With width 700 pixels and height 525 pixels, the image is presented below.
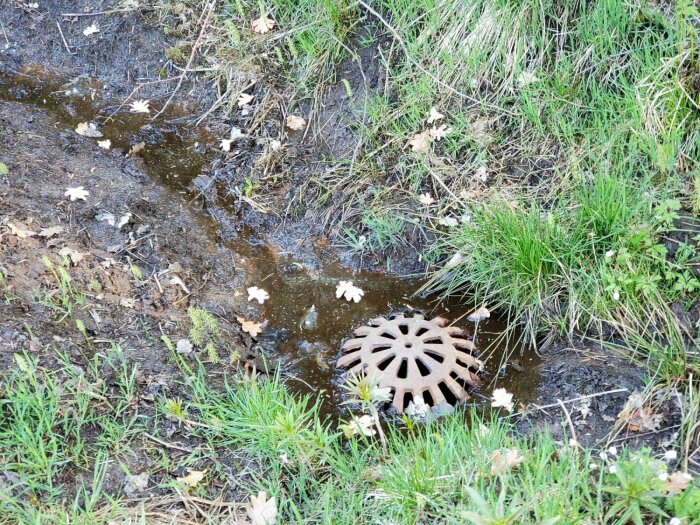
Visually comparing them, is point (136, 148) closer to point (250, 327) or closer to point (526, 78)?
point (250, 327)

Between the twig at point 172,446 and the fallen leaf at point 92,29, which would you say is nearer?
the twig at point 172,446

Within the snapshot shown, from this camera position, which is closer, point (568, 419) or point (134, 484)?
point (134, 484)

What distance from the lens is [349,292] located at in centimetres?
378

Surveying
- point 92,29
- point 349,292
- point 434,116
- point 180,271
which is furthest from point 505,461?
point 92,29

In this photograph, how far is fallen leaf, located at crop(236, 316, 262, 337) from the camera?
3.54 metres

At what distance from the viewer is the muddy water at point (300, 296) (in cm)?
338

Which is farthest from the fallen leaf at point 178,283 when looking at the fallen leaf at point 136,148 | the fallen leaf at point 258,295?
the fallen leaf at point 136,148

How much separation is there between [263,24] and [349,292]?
2.27 m

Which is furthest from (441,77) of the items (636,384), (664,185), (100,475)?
(100,475)

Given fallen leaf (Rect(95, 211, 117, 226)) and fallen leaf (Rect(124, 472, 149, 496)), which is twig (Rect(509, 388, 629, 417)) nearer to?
fallen leaf (Rect(124, 472, 149, 496))

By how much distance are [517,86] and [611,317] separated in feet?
5.38

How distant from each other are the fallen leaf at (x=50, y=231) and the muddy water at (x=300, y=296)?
0.85 m

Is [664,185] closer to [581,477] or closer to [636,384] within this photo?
[636,384]

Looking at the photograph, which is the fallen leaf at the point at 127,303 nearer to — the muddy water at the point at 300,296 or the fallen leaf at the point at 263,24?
the muddy water at the point at 300,296
